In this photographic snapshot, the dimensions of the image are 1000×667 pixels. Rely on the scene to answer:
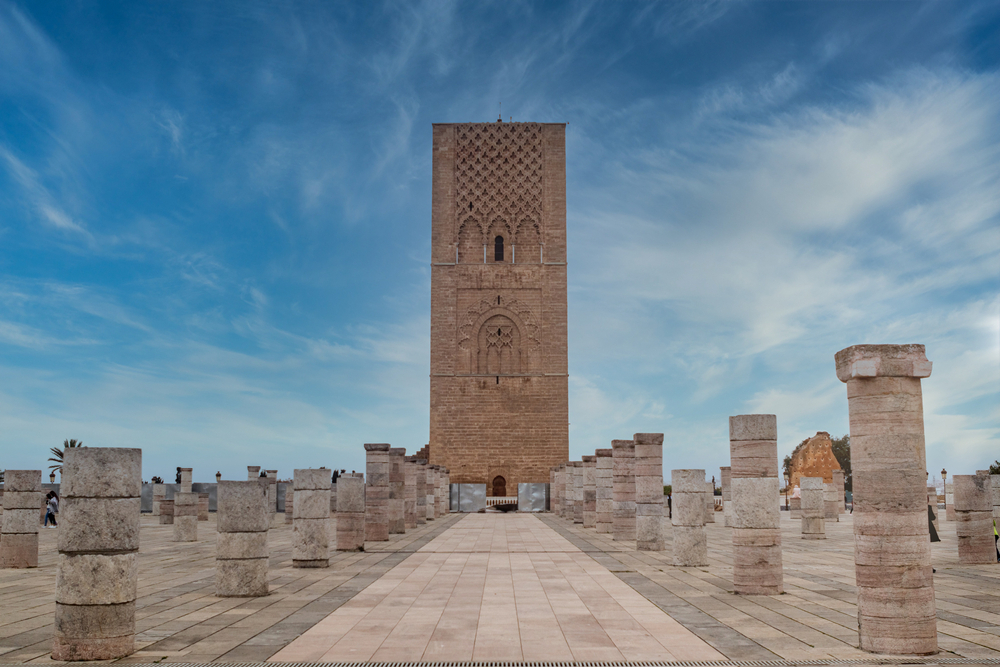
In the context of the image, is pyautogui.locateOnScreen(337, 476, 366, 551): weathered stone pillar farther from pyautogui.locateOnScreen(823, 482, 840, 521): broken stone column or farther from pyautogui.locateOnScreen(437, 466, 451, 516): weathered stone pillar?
pyautogui.locateOnScreen(823, 482, 840, 521): broken stone column

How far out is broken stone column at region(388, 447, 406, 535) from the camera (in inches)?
644

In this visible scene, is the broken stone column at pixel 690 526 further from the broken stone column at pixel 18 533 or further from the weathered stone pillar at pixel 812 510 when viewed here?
the broken stone column at pixel 18 533

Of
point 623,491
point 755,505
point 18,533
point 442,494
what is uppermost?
point 755,505

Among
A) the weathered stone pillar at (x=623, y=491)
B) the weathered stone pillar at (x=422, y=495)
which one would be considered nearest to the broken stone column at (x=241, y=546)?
the weathered stone pillar at (x=623, y=491)

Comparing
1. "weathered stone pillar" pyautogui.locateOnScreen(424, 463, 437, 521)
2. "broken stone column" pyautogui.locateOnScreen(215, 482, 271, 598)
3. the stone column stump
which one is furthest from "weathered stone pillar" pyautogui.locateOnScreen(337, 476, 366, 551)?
"weathered stone pillar" pyautogui.locateOnScreen(424, 463, 437, 521)

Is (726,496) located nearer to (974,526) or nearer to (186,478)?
(974,526)

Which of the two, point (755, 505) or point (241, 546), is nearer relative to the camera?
point (241, 546)

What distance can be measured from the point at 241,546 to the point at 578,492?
14157 mm

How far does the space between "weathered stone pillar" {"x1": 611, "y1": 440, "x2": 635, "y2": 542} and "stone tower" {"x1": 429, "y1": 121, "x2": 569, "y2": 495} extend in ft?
60.6

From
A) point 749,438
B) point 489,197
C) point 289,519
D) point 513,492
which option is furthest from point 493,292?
point 749,438

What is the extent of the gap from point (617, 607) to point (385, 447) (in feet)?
28.3

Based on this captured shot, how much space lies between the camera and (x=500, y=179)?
3597cm

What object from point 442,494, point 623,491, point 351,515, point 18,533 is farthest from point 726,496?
point 18,533

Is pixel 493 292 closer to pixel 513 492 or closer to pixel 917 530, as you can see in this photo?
pixel 513 492
